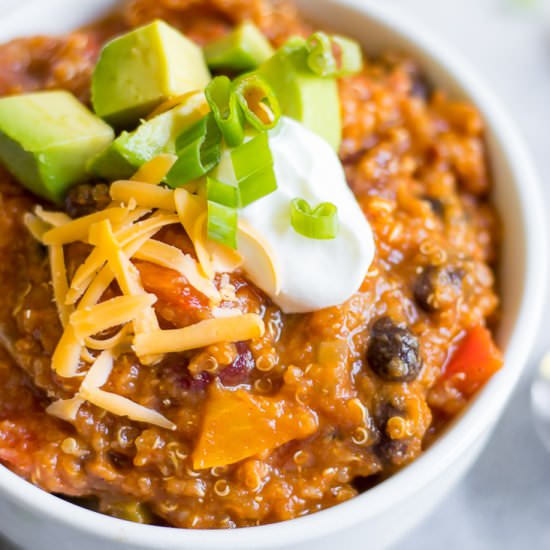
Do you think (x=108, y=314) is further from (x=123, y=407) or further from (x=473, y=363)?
(x=473, y=363)

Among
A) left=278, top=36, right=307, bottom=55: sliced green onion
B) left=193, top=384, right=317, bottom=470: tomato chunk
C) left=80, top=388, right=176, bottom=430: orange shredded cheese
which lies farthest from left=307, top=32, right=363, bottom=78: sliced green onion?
left=80, top=388, right=176, bottom=430: orange shredded cheese

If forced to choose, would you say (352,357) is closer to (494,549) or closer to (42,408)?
(42,408)

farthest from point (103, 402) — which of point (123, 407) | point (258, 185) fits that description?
point (258, 185)

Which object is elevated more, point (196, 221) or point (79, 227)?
point (196, 221)

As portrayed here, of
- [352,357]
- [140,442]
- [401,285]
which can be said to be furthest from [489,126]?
[140,442]

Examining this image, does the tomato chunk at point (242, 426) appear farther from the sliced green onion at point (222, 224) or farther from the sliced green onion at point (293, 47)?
the sliced green onion at point (293, 47)
